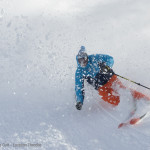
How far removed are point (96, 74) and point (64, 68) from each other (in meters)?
1.85

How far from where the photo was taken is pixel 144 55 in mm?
6609

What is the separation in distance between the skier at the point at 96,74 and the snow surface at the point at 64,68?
0.26m

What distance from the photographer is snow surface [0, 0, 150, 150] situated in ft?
10.9

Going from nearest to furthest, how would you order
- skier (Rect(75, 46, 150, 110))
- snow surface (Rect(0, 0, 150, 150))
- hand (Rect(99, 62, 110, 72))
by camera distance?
1. snow surface (Rect(0, 0, 150, 150))
2. skier (Rect(75, 46, 150, 110))
3. hand (Rect(99, 62, 110, 72))

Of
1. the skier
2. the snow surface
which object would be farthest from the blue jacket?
the snow surface

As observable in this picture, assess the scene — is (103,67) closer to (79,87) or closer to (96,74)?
(96,74)

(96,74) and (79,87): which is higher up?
(96,74)

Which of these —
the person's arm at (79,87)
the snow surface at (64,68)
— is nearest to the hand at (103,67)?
the person's arm at (79,87)

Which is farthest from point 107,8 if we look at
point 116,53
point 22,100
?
point 22,100

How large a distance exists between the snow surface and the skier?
264mm

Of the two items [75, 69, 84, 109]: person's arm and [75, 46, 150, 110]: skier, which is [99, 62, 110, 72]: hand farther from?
[75, 69, 84, 109]: person's arm

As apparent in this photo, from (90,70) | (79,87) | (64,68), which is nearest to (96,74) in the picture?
(90,70)

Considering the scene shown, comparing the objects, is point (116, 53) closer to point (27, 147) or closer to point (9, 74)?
point (9, 74)

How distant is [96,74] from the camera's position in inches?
178
